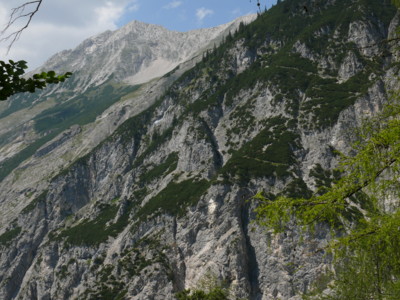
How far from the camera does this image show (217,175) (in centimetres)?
8838

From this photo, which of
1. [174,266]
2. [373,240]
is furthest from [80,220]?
[373,240]

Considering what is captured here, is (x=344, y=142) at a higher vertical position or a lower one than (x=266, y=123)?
lower

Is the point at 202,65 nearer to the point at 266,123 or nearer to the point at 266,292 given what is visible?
the point at 266,123

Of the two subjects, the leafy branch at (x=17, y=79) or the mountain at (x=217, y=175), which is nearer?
the leafy branch at (x=17, y=79)

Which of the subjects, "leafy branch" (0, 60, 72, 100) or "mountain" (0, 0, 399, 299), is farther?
"mountain" (0, 0, 399, 299)

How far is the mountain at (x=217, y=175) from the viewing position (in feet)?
249

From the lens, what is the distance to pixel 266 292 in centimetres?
6869

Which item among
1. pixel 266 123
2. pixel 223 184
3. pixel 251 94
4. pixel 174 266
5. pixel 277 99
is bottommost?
pixel 174 266

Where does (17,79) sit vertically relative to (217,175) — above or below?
below

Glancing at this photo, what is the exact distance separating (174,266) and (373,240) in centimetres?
7759

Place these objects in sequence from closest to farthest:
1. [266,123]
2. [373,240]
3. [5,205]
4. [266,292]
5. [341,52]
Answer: [373,240] → [266,292] → [266,123] → [341,52] → [5,205]

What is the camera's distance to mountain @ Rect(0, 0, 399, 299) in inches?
2990

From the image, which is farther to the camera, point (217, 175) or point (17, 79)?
point (217, 175)

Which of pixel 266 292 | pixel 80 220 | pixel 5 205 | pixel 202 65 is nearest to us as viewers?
pixel 266 292
